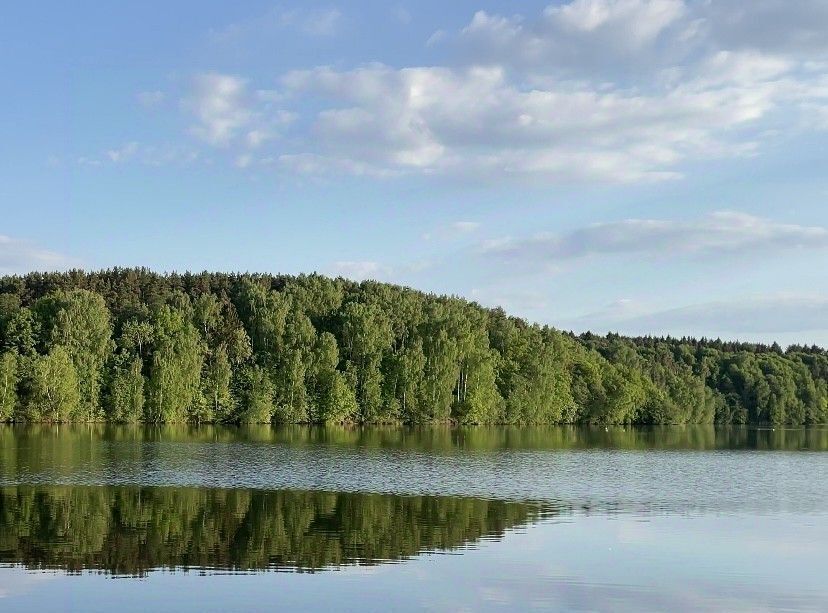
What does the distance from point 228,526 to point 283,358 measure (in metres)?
85.8

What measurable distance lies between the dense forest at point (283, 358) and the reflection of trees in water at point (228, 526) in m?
66.0

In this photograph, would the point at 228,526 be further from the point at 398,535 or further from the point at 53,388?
the point at 53,388

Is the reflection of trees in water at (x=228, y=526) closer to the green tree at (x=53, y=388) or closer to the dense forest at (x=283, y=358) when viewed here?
the green tree at (x=53, y=388)

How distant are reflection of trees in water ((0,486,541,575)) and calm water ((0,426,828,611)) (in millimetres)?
87

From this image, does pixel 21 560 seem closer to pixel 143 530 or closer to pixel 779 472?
pixel 143 530

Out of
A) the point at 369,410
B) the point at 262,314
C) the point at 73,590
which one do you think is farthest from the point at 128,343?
the point at 73,590

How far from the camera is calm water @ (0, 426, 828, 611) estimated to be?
68.2 ft

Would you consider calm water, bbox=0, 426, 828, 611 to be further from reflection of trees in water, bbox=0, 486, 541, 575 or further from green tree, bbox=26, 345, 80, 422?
green tree, bbox=26, 345, 80, 422

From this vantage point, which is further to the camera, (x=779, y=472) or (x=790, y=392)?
(x=790, y=392)

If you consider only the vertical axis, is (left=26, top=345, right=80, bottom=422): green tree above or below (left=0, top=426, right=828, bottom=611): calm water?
above

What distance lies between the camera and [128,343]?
107 metres

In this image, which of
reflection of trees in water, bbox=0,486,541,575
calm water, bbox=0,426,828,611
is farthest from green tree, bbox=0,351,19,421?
reflection of trees in water, bbox=0,486,541,575

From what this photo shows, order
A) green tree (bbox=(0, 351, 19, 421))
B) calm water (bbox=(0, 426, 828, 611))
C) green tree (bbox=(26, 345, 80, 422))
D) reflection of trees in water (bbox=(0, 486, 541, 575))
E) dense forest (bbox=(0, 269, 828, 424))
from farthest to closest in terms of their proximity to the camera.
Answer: dense forest (bbox=(0, 269, 828, 424)) < green tree (bbox=(26, 345, 80, 422)) < green tree (bbox=(0, 351, 19, 421)) < reflection of trees in water (bbox=(0, 486, 541, 575)) < calm water (bbox=(0, 426, 828, 611))

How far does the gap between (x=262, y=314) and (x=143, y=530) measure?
8937cm
